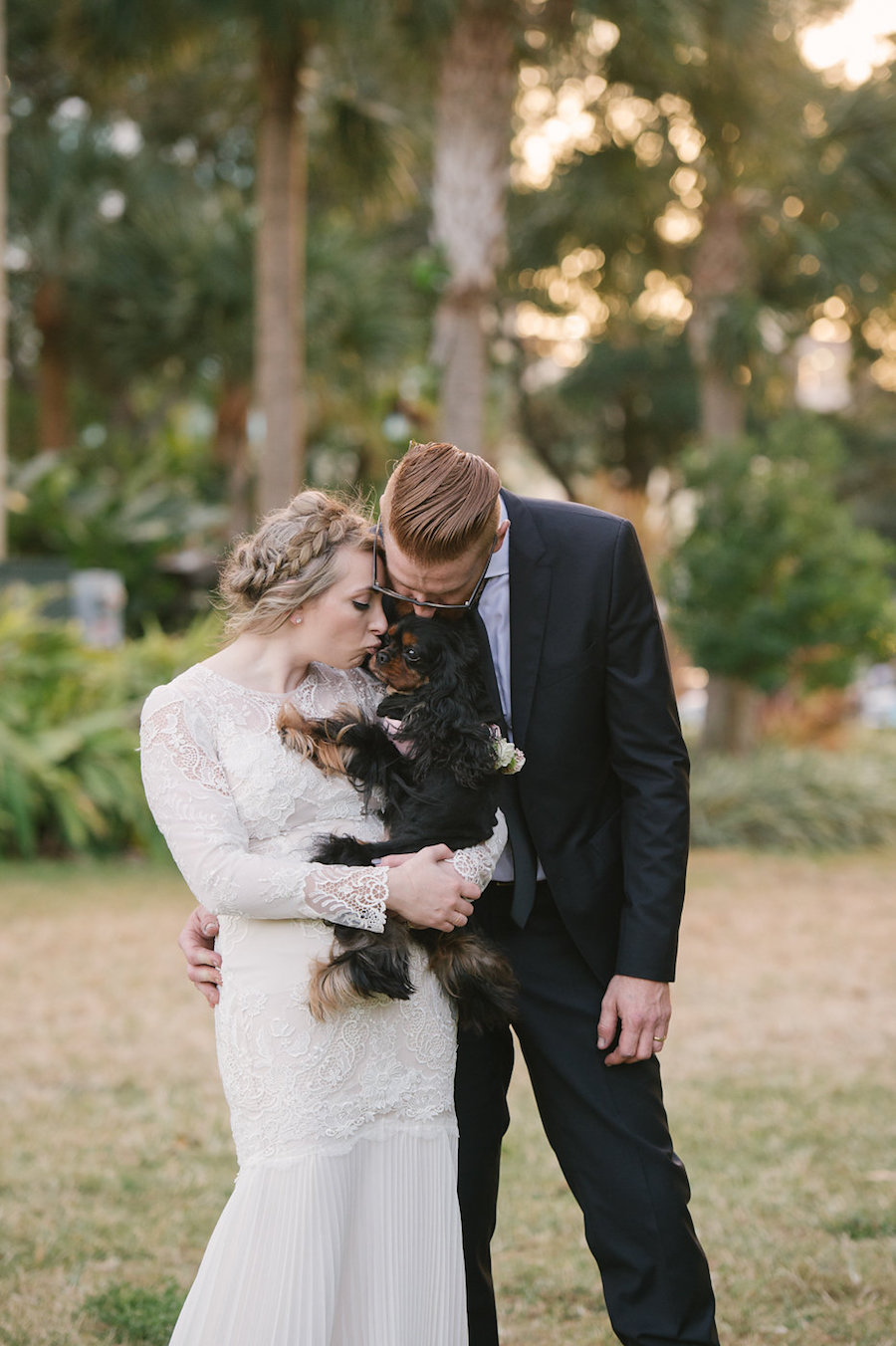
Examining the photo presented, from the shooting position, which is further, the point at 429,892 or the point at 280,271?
the point at 280,271

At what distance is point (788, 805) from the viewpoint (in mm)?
12617

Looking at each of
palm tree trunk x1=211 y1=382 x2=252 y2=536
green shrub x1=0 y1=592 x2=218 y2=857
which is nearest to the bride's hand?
green shrub x1=0 y1=592 x2=218 y2=857

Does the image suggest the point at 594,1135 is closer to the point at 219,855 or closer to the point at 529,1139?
the point at 219,855

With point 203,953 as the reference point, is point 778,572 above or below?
above

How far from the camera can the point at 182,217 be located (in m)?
16.3

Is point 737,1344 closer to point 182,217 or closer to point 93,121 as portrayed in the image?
point 182,217

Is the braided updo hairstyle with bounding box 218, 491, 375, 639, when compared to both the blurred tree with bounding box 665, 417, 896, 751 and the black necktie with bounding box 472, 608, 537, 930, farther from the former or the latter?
the blurred tree with bounding box 665, 417, 896, 751

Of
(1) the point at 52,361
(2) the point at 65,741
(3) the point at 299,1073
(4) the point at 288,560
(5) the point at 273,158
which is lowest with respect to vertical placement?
(2) the point at 65,741

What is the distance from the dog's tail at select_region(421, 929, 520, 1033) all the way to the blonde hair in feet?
2.42

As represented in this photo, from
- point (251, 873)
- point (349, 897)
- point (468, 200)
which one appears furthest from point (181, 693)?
point (468, 200)

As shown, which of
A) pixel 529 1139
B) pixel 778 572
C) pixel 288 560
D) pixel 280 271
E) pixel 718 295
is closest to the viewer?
pixel 288 560

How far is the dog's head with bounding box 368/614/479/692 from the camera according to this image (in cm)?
260

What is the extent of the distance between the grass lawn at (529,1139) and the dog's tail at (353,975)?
1.52m

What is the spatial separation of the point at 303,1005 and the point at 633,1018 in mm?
662
